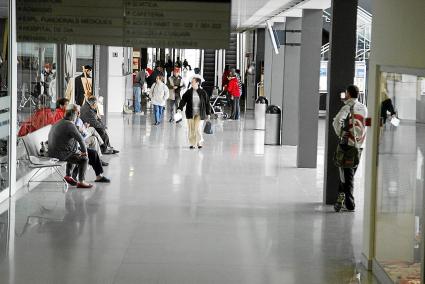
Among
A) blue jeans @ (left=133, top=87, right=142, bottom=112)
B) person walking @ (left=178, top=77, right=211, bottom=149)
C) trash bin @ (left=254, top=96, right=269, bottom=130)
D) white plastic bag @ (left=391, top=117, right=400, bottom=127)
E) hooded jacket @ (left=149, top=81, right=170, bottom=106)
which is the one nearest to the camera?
white plastic bag @ (left=391, top=117, right=400, bottom=127)

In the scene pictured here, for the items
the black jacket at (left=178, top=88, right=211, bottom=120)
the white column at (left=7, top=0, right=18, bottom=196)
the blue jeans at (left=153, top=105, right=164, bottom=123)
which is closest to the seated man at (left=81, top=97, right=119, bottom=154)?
the black jacket at (left=178, top=88, right=211, bottom=120)

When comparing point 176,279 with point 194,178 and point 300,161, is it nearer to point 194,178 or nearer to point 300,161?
point 194,178

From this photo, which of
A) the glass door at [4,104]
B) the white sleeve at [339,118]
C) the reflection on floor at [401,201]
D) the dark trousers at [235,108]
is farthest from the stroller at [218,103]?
the reflection on floor at [401,201]

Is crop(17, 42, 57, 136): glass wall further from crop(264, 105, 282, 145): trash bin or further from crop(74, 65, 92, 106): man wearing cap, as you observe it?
crop(264, 105, 282, 145): trash bin

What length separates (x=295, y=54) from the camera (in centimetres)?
1970

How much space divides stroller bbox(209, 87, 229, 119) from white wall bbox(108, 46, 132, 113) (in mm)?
2947

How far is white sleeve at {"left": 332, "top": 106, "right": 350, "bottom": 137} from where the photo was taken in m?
11.3

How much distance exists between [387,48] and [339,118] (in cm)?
324

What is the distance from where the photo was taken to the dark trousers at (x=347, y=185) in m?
11.6

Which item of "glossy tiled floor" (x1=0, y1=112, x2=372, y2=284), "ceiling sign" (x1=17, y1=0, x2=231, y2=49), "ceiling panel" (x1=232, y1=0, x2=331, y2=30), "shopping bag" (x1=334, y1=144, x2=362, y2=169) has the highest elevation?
"ceiling panel" (x1=232, y1=0, x2=331, y2=30)

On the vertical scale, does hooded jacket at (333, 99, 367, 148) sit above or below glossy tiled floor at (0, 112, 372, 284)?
above

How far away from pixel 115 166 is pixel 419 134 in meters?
9.18

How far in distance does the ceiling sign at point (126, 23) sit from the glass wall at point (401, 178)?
1814mm

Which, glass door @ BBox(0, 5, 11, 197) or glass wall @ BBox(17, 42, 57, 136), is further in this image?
glass wall @ BBox(17, 42, 57, 136)
